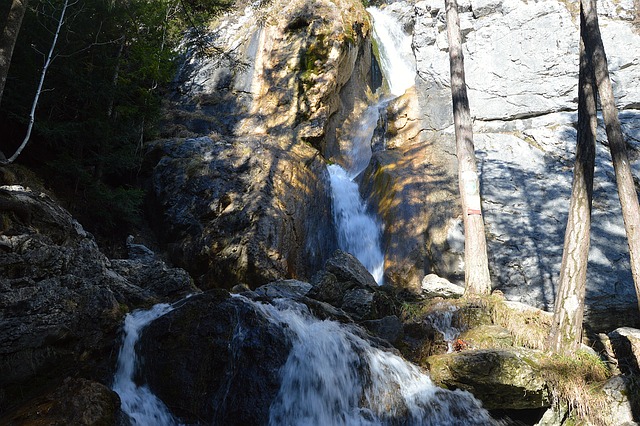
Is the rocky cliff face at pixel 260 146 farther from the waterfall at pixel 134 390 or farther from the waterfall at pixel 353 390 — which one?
the waterfall at pixel 134 390

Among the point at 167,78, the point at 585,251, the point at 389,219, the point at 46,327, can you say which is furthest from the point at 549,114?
the point at 46,327

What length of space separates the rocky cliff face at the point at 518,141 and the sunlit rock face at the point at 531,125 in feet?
0.09

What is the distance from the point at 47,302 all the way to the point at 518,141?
12.6 metres

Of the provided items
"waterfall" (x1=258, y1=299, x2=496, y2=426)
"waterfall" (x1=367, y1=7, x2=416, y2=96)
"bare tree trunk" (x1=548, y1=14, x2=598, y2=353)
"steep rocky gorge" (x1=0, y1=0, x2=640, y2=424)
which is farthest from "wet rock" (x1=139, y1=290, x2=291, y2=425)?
"waterfall" (x1=367, y1=7, x2=416, y2=96)

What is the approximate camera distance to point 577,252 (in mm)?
5941

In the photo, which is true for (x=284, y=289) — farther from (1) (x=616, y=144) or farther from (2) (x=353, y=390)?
(1) (x=616, y=144)

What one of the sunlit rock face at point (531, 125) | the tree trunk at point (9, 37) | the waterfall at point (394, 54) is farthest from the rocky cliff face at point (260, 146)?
the tree trunk at point (9, 37)

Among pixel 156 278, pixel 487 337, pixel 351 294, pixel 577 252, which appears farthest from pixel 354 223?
pixel 577 252

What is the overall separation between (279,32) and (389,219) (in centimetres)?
1025

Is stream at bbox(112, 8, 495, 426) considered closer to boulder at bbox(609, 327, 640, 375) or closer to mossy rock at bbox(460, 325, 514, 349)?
mossy rock at bbox(460, 325, 514, 349)

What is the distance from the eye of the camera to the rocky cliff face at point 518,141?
371 inches

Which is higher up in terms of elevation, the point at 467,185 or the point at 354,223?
the point at 467,185

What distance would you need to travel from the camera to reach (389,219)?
37.7 feet

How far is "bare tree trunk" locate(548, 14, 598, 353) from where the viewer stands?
5.68 meters
